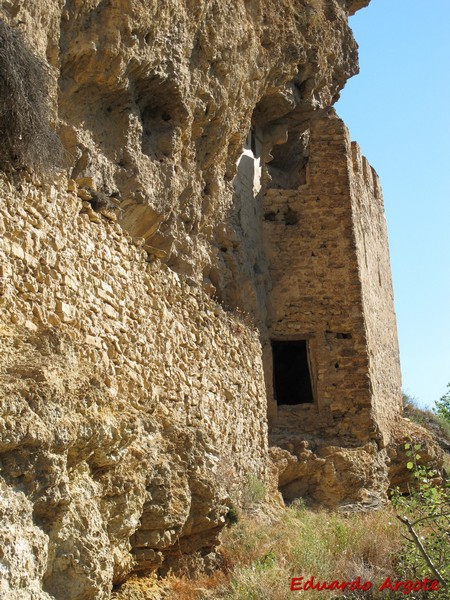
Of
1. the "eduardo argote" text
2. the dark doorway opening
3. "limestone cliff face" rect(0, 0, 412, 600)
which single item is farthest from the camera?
the dark doorway opening

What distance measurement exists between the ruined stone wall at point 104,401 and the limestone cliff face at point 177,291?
21 millimetres

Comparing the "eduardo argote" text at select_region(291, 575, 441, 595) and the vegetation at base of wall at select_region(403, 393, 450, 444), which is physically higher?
the vegetation at base of wall at select_region(403, 393, 450, 444)

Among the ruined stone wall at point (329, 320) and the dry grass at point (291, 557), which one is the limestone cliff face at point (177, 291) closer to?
the ruined stone wall at point (329, 320)

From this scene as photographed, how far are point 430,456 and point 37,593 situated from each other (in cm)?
1116

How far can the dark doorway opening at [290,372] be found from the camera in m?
16.2

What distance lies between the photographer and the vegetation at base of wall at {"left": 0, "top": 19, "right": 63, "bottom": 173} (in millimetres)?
7535

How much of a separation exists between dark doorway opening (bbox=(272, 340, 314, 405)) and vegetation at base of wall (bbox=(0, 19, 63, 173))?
28.2ft

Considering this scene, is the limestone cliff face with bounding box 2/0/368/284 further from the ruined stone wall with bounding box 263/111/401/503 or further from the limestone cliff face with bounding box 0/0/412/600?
the ruined stone wall with bounding box 263/111/401/503

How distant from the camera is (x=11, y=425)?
5.84 m

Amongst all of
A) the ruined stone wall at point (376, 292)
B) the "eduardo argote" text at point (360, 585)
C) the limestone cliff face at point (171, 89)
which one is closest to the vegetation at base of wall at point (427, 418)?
the ruined stone wall at point (376, 292)

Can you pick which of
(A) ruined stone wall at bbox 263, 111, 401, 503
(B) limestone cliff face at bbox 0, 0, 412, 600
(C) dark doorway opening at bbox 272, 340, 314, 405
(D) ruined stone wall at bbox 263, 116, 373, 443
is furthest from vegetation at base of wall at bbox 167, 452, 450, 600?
(C) dark doorway opening at bbox 272, 340, 314, 405

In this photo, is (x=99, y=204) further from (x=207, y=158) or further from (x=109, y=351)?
(x=207, y=158)

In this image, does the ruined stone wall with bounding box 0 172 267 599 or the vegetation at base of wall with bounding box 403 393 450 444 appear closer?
the ruined stone wall with bounding box 0 172 267 599

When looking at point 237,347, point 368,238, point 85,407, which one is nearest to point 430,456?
point 368,238
